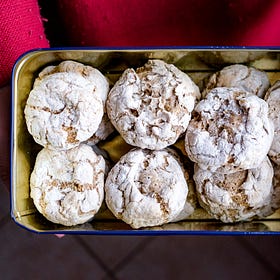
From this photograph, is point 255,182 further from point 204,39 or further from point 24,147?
point 24,147

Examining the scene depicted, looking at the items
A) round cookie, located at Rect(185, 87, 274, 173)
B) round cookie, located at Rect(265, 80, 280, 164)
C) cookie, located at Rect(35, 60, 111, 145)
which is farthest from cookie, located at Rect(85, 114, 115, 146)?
round cookie, located at Rect(265, 80, 280, 164)

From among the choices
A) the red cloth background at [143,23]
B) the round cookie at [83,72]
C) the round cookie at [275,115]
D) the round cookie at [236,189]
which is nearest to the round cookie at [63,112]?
the round cookie at [83,72]

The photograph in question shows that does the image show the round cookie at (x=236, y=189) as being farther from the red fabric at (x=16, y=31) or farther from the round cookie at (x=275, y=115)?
the red fabric at (x=16, y=31)

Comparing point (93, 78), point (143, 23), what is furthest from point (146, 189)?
point (143, 23)

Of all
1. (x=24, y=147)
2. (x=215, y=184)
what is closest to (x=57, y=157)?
(x=24, y=147)

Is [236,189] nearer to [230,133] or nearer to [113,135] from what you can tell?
[230,133]

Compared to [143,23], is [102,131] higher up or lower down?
lower down
